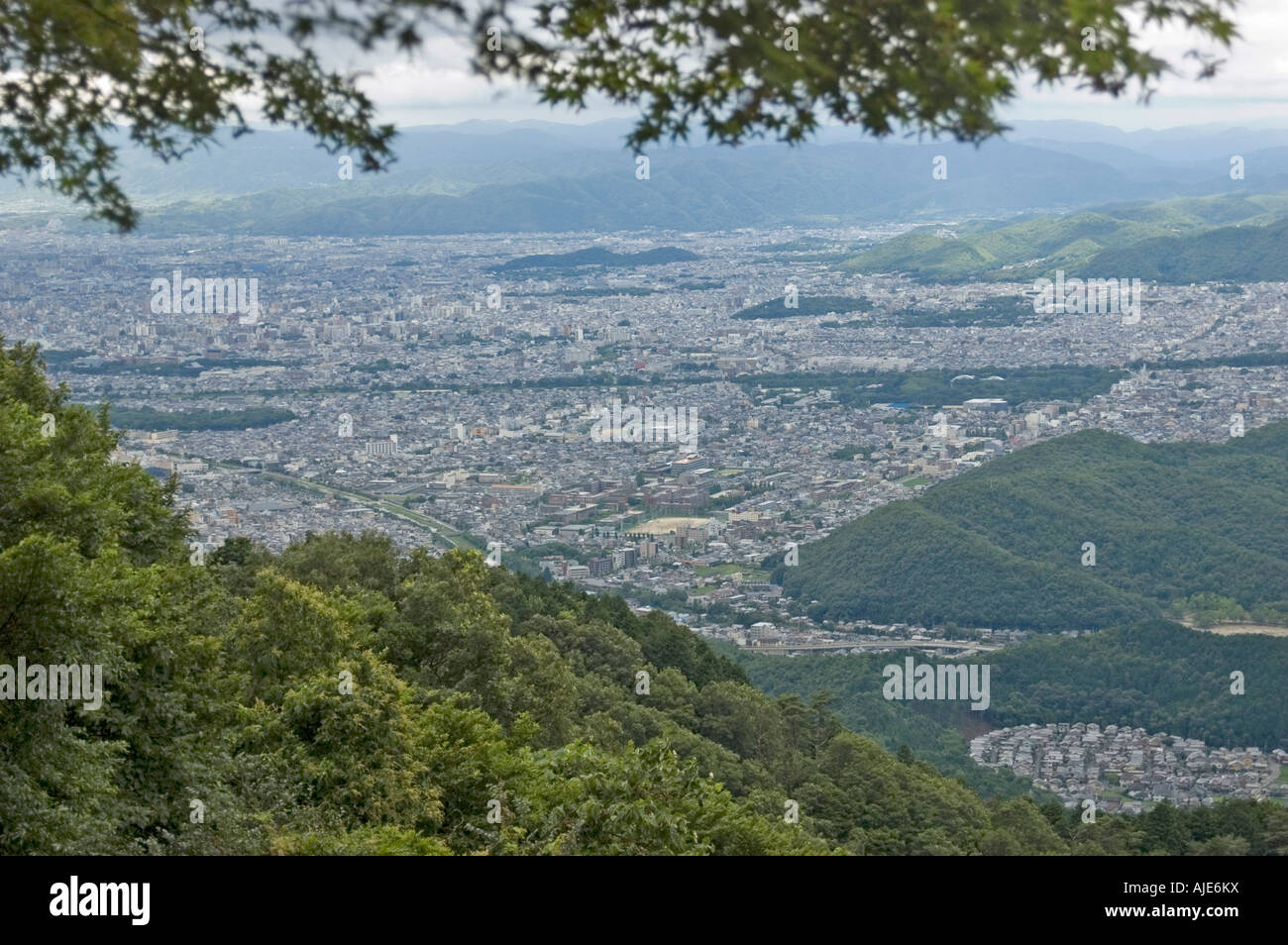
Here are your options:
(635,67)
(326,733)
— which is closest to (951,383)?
(326,733)

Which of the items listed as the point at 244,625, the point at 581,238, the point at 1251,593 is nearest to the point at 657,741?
the point at 244,625

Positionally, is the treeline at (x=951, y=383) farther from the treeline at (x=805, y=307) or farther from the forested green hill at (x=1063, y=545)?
the forested green hill at (x=1063, y=545)

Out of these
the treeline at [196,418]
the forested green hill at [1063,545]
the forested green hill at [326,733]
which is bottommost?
the forested green hill at [1063,545]

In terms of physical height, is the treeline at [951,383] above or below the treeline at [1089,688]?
above

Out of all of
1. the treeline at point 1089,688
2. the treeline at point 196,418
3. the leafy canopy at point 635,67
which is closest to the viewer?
the leafy canopy at point 635,67

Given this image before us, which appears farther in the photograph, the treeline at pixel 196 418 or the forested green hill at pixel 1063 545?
the treeline at pixel 196 418

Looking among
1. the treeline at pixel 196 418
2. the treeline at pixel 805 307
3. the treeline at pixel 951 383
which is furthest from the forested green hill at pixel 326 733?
the treeline at pixel 805 307

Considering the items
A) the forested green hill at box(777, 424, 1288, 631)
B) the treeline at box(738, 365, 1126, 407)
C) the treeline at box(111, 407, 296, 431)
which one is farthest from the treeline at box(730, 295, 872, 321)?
the forested green hill at box(777, 424, 1288, 631)
